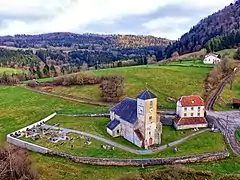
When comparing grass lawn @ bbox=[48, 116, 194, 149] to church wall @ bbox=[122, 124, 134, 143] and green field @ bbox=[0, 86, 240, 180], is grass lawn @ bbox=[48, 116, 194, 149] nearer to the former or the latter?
church wall @ bbox=[122, 124, 134, 143]

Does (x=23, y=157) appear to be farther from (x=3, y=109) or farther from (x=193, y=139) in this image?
(x=3, y=109)

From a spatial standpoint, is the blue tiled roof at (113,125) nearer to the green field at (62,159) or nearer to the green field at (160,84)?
the green field at (62,159)

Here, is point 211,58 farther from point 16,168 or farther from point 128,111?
point 16,168

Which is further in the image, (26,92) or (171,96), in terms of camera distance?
(26,92)

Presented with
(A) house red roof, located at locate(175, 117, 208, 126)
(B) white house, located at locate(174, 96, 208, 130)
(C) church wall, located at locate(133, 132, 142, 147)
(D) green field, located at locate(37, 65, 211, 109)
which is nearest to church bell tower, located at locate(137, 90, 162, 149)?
(C) church wall, located at locate(133, 132, 142, 147)

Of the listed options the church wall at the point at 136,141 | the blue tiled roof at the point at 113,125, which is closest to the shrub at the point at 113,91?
the blue tiled roof at the point at 113,125

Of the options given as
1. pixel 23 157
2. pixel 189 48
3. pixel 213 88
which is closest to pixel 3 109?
pixel 23 157
